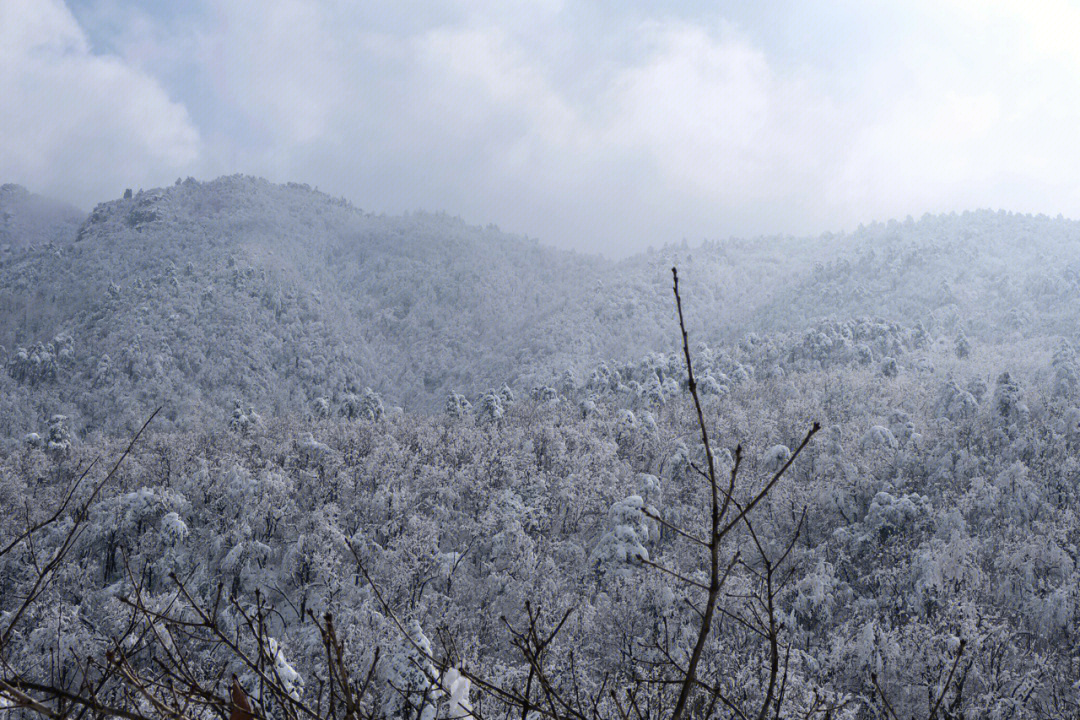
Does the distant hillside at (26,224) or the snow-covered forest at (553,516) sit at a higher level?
the distant hillside at (26,224)

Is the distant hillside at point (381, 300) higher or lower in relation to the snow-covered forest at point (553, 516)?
higher

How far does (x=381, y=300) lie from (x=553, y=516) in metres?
95.2

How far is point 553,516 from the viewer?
32594mm

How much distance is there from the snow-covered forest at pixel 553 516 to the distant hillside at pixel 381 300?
834 millimetres

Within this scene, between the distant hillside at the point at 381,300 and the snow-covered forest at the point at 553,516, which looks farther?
the distant hillside at the point at 381,300

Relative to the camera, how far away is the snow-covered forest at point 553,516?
5755 mm

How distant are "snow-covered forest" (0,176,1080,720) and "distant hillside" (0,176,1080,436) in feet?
2.74

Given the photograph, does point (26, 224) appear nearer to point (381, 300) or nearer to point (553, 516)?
point (381, 300)

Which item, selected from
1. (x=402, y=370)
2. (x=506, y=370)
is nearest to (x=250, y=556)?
(x=506, y=370)

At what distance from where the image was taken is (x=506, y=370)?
301 feet

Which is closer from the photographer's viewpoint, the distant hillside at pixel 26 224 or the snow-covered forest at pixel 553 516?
the snow-covered forest at pixel 553 516

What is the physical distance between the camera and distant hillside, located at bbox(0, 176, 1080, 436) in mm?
76188

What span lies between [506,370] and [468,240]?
61110mm

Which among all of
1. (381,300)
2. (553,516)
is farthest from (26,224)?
(553,516)
